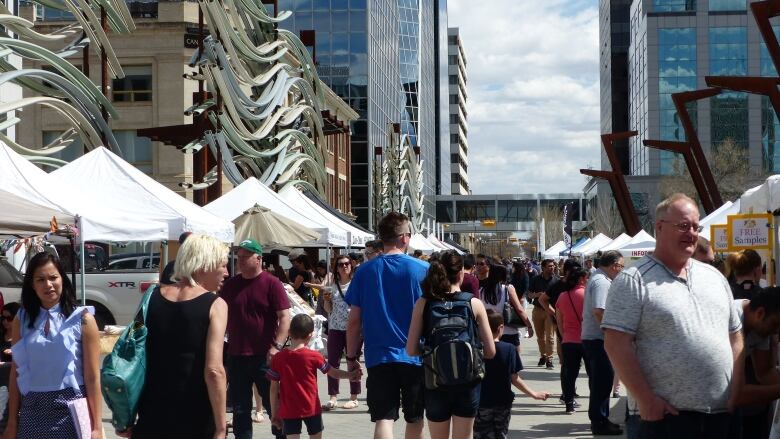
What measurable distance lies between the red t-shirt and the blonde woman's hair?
10.3 ft

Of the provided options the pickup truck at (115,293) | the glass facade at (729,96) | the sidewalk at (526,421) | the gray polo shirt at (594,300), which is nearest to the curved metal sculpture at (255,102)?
the pickup truck at (115,293)

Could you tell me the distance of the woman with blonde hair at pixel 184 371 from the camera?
17.6 ft

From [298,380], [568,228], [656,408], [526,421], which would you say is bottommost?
[526,421]

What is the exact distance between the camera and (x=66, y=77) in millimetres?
21672

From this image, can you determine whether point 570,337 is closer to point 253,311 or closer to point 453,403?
point 253,311

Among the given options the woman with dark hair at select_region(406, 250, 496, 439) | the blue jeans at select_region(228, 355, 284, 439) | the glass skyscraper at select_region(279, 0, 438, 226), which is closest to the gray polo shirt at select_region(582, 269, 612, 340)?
the blue jeans at select_region(228, 355, 284, 439)

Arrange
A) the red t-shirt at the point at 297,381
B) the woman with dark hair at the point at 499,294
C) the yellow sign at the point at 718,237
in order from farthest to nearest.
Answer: the yellow sign at the point at 718,237, the woman with dark hair at the point at 499,294, the red t-shirt at the point at 297,381

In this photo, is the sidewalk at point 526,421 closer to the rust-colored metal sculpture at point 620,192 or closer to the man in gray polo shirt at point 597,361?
the man in gray polo shirt at point 597,361

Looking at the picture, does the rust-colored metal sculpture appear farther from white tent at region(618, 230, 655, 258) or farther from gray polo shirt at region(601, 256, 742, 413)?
gray polo shirt at region(601, 256, 742, 413)

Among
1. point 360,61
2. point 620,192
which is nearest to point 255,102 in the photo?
point 620,192

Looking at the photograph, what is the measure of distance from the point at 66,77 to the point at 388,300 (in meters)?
15.4

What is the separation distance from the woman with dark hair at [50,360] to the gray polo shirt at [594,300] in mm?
5987

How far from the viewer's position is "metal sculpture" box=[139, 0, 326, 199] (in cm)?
2884

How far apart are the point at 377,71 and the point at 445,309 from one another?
7766 cm
